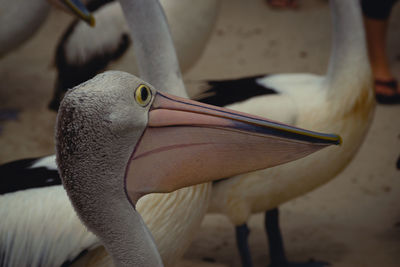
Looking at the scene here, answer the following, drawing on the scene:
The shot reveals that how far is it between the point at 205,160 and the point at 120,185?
24cm

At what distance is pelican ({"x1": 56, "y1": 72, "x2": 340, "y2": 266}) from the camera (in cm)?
146

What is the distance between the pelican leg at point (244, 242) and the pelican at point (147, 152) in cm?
131

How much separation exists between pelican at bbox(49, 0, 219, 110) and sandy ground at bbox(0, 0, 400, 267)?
0.65 meters

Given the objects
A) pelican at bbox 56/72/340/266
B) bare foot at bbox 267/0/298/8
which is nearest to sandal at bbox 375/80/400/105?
bare foot at bbox 267/0/298/8

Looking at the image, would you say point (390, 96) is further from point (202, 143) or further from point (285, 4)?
point (202, 143)

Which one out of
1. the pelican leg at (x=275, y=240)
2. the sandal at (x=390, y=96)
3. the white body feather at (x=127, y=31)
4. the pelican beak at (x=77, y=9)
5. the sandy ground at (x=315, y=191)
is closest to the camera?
the pelican beak at (x=77, y=9)

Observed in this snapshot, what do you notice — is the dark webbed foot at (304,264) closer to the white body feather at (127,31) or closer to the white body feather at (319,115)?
the white body feather at (319,115)

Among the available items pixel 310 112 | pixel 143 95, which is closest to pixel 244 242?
pixel 310 112

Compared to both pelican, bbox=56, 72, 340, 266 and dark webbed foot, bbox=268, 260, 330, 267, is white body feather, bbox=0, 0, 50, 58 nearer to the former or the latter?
dark webbed foot, bbox=268, 260, 330, 267

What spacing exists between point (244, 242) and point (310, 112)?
736 mm

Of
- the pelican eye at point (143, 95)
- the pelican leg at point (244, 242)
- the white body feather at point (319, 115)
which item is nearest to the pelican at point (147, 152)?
the pelican eye at point (143, 95)

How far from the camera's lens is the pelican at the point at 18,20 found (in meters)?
4.16

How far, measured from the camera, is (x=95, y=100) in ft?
4.65

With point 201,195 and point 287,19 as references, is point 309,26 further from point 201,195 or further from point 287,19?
point 201,195
